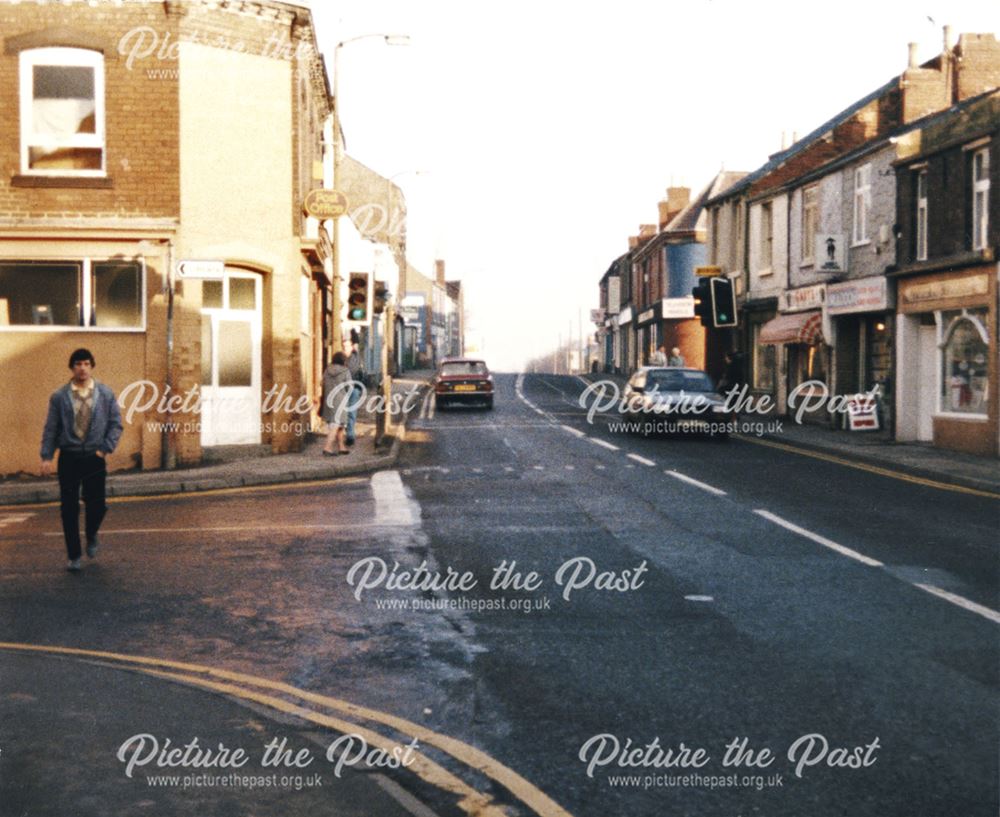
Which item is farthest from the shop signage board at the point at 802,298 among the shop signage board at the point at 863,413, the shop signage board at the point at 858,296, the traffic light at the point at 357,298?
the traffic light at the point at 357,298

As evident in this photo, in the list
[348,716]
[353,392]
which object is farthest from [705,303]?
[348,716]

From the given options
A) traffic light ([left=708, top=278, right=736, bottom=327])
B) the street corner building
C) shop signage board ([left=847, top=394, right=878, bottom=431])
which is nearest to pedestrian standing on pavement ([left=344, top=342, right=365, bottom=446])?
the street corner building

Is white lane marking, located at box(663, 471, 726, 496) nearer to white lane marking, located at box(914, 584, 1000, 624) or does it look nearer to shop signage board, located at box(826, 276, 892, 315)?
white lane marking, located at box(914, 584, 1000, 624)

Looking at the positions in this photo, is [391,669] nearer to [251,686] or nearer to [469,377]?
[251,686]

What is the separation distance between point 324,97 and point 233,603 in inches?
934

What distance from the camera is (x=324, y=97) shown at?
30484mm

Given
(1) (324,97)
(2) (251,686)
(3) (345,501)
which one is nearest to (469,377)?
(1) (324,97)

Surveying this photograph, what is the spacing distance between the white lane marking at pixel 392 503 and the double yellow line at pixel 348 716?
5.81m

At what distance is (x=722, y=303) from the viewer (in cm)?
2381

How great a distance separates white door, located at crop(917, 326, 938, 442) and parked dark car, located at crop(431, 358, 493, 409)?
1426 cm

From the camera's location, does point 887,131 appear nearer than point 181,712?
No

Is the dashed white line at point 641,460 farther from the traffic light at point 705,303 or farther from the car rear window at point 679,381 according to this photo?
the car rear window at point 679,381

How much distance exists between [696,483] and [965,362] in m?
9.48

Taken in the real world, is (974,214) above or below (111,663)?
above
